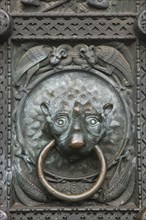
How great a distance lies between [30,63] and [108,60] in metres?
0.32

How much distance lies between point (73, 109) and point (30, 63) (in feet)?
0.89

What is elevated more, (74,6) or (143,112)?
(74,6)

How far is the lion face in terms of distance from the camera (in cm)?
360

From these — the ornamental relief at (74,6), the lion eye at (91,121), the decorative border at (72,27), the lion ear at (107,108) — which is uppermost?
the ornamental relief at (74,6)

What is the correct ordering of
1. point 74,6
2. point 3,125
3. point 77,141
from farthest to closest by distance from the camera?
point 74,6 → point 3,125 → point 77,141

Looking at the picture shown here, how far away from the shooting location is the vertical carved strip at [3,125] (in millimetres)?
3637

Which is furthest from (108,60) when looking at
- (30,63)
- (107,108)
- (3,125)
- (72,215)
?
(72,215)

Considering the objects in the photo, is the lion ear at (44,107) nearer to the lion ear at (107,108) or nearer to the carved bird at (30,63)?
the carved bird at (30,63)

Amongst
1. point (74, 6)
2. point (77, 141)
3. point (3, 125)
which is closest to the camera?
point (77, 141)

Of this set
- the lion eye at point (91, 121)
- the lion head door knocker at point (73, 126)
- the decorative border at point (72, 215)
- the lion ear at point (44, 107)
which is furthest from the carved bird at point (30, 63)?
the decorative border at point (72, 215)

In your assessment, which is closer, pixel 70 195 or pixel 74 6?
pixel 70 195

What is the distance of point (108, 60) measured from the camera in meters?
3.73

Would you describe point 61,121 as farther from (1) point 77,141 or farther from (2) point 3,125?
(2) point 3,125

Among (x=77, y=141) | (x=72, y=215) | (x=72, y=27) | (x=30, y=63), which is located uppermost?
(x=72, y=27)
